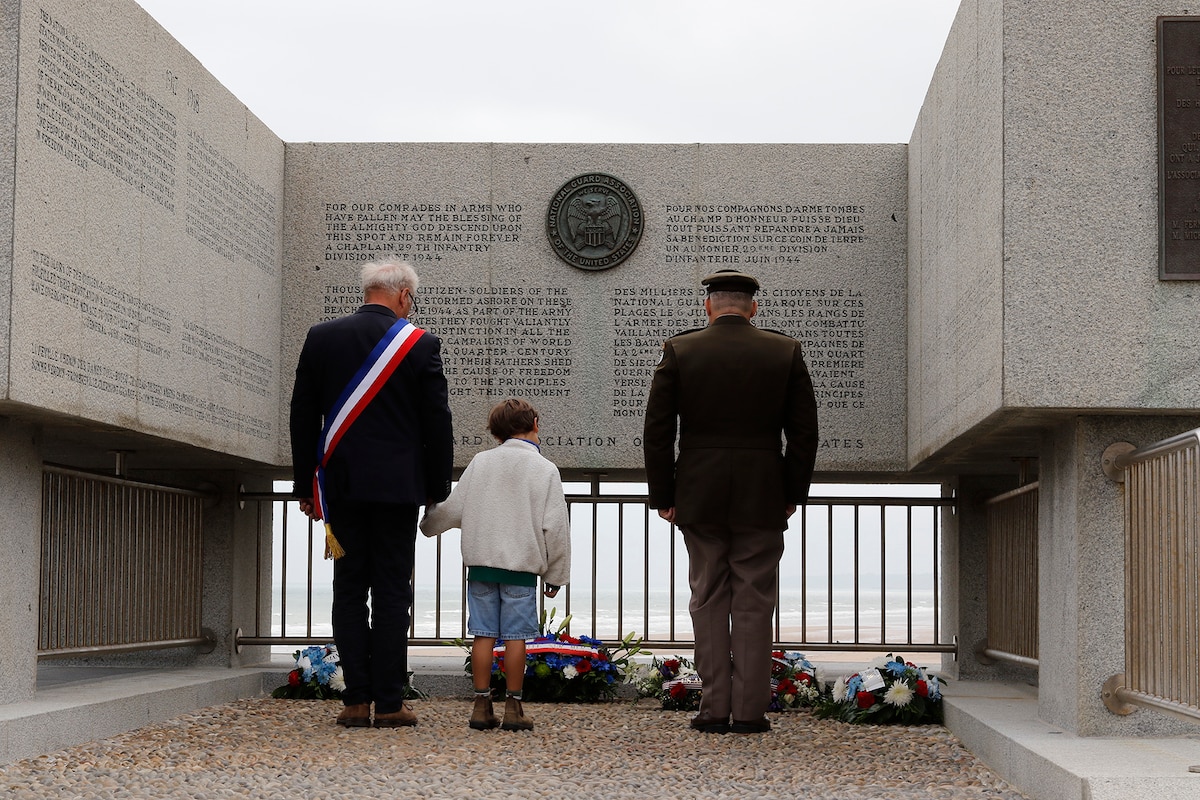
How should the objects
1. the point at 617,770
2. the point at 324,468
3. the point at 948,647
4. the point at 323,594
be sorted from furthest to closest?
1. the point at 323,594
2. the point at 948,647
3. the point at 324,468
4. the point at 617,770

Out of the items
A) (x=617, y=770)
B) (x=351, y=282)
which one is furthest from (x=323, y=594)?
(x=617, y=770)

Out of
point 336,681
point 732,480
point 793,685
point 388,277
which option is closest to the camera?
point 732,480

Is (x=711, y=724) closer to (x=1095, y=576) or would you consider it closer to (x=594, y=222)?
(x=1095, y=576)

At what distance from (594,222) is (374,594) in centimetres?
310

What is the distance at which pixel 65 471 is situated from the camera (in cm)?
647

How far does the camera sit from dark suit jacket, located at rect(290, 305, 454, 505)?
5.73 m

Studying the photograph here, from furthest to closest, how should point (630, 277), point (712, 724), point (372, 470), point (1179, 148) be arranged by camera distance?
1. point (630, 277)
2. point (712, 724)
3. point (372, 470)
4. point (1179, 148)

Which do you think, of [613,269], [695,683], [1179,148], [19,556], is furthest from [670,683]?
[1179,148]

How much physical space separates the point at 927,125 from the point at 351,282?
10.7 ft

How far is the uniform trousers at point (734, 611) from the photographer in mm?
5812

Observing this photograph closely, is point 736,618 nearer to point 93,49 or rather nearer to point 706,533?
point 706,533

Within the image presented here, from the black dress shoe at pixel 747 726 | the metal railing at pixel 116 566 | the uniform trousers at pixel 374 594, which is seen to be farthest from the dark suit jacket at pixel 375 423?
the black dress shoe at pixel 747 726

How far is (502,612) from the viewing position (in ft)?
19.4

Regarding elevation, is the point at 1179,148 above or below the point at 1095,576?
above
